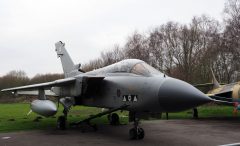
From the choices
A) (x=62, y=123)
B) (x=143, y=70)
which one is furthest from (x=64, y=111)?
(x=143, y=70)

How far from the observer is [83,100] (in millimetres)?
12469

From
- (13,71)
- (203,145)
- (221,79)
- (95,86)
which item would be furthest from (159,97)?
(13,71)

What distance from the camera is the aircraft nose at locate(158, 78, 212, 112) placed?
25.3ft

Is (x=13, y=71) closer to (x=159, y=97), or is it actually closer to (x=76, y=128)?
(x=76, y=128)

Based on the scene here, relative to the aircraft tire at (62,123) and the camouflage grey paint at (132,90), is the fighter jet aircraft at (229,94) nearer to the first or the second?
the camouflage grey paint at (132,90)

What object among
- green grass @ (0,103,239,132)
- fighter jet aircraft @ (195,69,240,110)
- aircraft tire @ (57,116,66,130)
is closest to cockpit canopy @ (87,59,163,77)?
aircraft tire @ (57,116,66,130)

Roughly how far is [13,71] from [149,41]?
129 feet

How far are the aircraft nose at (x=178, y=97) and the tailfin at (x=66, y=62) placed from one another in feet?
25.1

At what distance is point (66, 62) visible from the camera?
16.5 metres

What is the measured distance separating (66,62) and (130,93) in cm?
783

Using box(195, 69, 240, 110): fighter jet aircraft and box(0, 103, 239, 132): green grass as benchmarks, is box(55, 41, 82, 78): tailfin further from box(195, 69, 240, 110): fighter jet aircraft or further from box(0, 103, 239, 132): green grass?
box(195, 69, 240, 110): fighter jet aircraft

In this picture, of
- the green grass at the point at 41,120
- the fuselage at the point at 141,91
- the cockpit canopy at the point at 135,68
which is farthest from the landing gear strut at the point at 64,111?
the cockpit canopy at the point at 135,68

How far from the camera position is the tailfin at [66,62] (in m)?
15.6

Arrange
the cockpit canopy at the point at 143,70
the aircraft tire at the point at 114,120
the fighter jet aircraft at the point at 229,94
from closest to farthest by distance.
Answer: the cockpit canopy at the point at 143,70 → the aircraft tire at the point at 114,120 → the fighter jet aircraft at the point at 229,94
